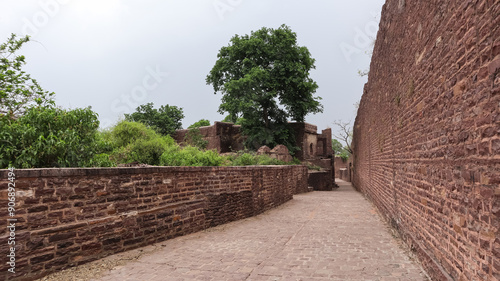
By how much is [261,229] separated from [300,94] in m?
19.9

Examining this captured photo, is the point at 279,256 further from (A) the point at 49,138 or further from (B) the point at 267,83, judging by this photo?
(B) the point at 267,83

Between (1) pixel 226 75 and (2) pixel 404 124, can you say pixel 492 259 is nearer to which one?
(2) pixel 404 124

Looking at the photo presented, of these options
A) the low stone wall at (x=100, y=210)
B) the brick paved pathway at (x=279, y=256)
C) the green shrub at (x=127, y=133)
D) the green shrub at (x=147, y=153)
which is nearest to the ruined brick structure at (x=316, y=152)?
the green shrub at (x=127, y=133)

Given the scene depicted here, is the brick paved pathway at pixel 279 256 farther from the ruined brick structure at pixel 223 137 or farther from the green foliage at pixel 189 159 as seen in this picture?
the ruined brick structure at pixel 223 137

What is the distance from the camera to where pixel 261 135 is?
23.4 metres

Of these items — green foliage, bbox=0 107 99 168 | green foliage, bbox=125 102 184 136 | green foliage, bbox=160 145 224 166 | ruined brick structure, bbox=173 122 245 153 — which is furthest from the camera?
green foliage, bbox=125 102 184 136

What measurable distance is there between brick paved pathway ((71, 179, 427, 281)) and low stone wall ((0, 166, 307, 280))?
45 centimetres

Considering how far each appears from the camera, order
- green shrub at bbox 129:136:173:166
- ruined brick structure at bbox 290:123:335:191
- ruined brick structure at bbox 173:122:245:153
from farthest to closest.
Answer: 1. ruined brick structure at bbox 173:122:245:153
2. ruined brick structure at bbox 290:123:335:191
3. green shrub at bbox 129:136:173:166

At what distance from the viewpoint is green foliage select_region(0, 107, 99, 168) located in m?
4.93

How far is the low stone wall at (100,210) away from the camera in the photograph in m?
3.34

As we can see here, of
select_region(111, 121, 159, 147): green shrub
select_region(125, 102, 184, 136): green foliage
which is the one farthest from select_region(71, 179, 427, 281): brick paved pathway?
select_region(125, 102, 184, 136): green foliage

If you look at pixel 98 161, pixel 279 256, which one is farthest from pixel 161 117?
pixel 279 256

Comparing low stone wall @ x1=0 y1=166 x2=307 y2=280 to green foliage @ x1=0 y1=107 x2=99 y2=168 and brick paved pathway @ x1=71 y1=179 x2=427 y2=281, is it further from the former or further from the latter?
green foliage @ x1=0 y1=107 x2=99 y2=168

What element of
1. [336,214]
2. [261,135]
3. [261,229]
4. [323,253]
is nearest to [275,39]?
[261,135]
